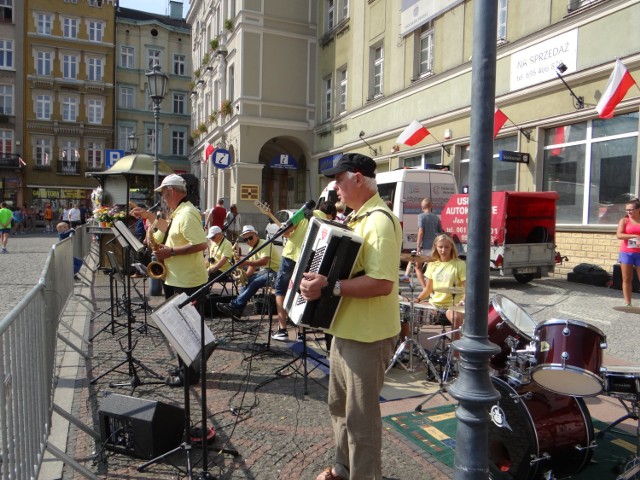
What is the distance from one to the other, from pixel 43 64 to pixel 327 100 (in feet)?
99.4

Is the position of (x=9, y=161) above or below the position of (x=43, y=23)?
below

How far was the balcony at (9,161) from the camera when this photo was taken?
39172mm

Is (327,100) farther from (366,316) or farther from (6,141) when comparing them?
(6,141)

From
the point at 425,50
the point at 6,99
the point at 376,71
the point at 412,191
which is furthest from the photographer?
the point at 6,99

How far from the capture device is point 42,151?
136 feet

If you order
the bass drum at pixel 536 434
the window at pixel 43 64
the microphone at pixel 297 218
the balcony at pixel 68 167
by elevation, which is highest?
the window at pixel 43 64

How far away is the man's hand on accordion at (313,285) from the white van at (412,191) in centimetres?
978

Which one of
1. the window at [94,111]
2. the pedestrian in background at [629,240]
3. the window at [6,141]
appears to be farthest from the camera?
the window at [94,111]

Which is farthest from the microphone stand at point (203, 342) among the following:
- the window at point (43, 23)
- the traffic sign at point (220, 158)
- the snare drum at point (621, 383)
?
the window at point (43, 23)

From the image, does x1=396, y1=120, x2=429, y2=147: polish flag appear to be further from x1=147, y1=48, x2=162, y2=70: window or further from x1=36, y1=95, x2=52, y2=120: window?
x1=147, y1=48, x2=162, y2=70: window

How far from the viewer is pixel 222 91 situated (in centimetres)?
2617

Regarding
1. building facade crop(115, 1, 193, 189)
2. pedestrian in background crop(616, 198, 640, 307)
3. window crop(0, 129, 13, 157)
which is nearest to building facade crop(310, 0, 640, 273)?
pedestrian in background crop(616, 198, 640, 307)

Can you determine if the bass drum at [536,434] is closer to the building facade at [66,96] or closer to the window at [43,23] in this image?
the building facade at [66,96]

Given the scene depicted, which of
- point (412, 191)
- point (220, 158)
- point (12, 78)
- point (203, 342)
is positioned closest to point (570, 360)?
point (203, 342)
